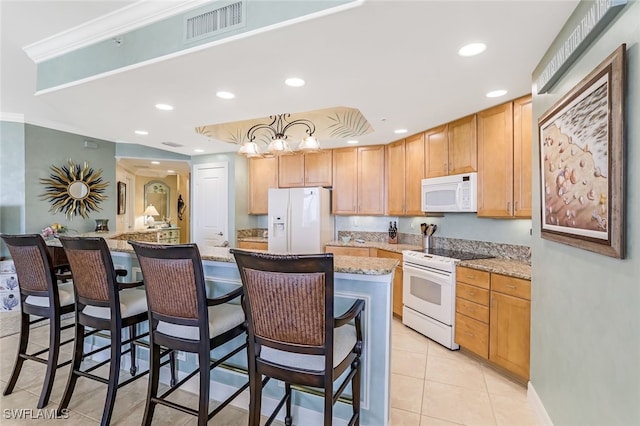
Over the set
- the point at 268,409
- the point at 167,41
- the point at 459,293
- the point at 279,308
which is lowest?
the point at 268,409

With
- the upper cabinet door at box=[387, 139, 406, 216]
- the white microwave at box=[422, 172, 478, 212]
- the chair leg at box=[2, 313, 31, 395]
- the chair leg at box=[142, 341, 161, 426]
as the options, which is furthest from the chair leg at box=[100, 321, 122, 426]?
the upper cabinet door at box=[387, 139, 406, 216]

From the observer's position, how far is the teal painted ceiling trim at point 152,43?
1.54m

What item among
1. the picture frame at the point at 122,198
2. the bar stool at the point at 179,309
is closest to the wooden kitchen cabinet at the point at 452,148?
the bar stool at the point at 179,309

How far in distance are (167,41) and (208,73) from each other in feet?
0.97

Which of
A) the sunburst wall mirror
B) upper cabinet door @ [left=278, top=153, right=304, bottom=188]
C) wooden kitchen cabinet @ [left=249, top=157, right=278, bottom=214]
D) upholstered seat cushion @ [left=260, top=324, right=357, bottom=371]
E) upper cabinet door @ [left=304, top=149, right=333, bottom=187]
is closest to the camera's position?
upholstered seat cushion @ [left=260, top=324, right=357, bottom=371]

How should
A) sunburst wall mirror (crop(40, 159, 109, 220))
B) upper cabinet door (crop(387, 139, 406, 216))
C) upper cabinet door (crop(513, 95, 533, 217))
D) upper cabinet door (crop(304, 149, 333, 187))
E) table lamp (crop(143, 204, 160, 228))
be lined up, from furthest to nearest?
table lamp (crop(143, 204, 160, 228)), upper cabinet door (crop(304, 149, 333, 187)), sunburst wall mirror (crop(40, 159, 109, 220)), upper cabinet door (crop(387, 139, 406, 216)), upper cabinet door (crop(513, 95, 533, 217))

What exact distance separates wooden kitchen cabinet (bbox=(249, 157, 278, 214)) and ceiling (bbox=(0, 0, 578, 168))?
1.83 m

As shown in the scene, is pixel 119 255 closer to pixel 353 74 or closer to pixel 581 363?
pixel 353 74

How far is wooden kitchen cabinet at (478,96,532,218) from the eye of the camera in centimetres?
251

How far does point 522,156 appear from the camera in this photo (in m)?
2.53

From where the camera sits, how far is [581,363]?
1.45 meters

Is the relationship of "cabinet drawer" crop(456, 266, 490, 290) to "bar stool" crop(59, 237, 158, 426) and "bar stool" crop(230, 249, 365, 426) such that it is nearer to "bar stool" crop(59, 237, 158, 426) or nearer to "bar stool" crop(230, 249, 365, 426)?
"bar stool" crop(230, 249, 365, 426)

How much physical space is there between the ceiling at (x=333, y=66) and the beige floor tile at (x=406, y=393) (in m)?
2.35

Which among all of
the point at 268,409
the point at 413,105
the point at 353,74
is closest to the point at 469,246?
the point at 413,105
